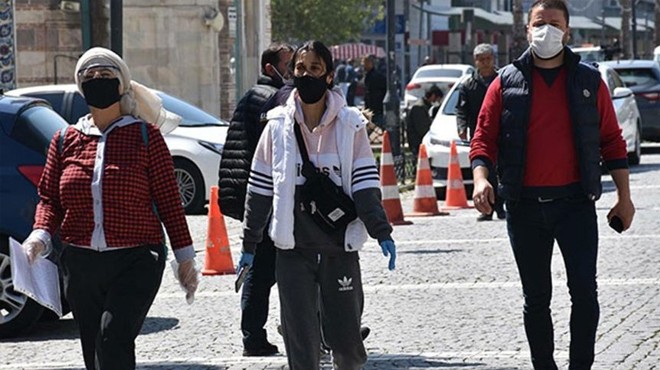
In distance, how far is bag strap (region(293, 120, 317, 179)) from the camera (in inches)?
297

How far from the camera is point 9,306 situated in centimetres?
1112

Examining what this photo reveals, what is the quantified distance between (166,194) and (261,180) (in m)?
0.49

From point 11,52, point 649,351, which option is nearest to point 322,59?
point 649,351

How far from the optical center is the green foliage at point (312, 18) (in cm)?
6950

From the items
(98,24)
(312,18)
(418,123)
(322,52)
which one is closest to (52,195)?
(322,52)

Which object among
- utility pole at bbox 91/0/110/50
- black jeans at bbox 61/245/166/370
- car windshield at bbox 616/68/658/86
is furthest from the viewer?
car windshield at bbox 616/68/658/86

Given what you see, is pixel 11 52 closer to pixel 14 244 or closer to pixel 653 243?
pixel 653 243

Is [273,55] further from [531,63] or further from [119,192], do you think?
[119,192]

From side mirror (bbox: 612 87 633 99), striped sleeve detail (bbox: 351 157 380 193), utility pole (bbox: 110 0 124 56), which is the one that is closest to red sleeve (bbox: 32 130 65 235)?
striped sleeve detail (bbox: 351 157 380 193)

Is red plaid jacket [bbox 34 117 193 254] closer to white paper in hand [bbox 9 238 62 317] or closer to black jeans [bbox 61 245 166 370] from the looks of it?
black jeans [bbox 61 245 166 370]

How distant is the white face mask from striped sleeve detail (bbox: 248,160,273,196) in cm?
136

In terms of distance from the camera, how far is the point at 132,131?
24.4ft

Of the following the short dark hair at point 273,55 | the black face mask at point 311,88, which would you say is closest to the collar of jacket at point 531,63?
the black face mask at point 311,88

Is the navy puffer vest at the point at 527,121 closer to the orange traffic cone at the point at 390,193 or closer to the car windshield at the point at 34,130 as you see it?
the car windshield at the point at 34,130
